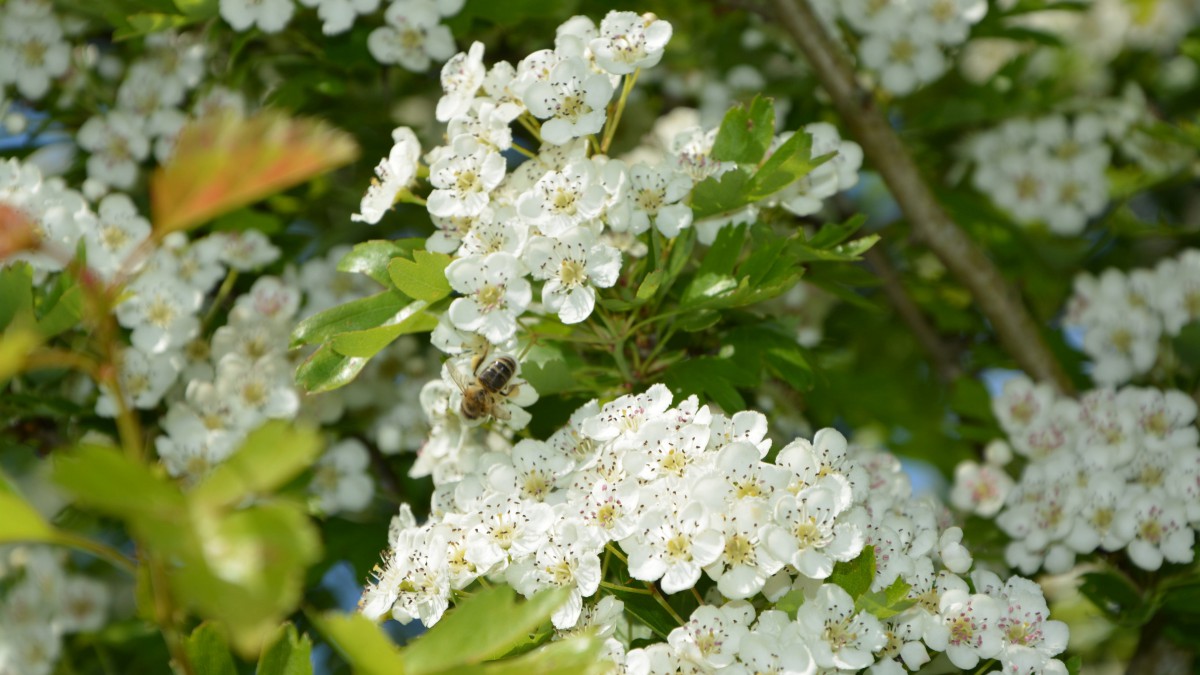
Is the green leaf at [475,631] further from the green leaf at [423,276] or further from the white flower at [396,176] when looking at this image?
the white flower at [396,176]

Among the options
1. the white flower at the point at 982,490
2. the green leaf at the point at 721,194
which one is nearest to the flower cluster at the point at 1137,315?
the white flower at the point at 982,490

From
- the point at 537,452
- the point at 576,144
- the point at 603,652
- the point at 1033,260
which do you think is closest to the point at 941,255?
the point at 1033,260

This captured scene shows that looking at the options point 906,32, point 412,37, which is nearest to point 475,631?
point 412,37

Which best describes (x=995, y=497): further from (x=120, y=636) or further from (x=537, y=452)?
(x=120, y=636)

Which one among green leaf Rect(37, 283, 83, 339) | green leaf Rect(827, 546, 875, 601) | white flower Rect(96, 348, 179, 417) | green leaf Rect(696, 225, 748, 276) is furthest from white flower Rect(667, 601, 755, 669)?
white flower Rect(96, 348, 179, 417)

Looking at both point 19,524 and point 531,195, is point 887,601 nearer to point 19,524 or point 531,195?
point 531,195
